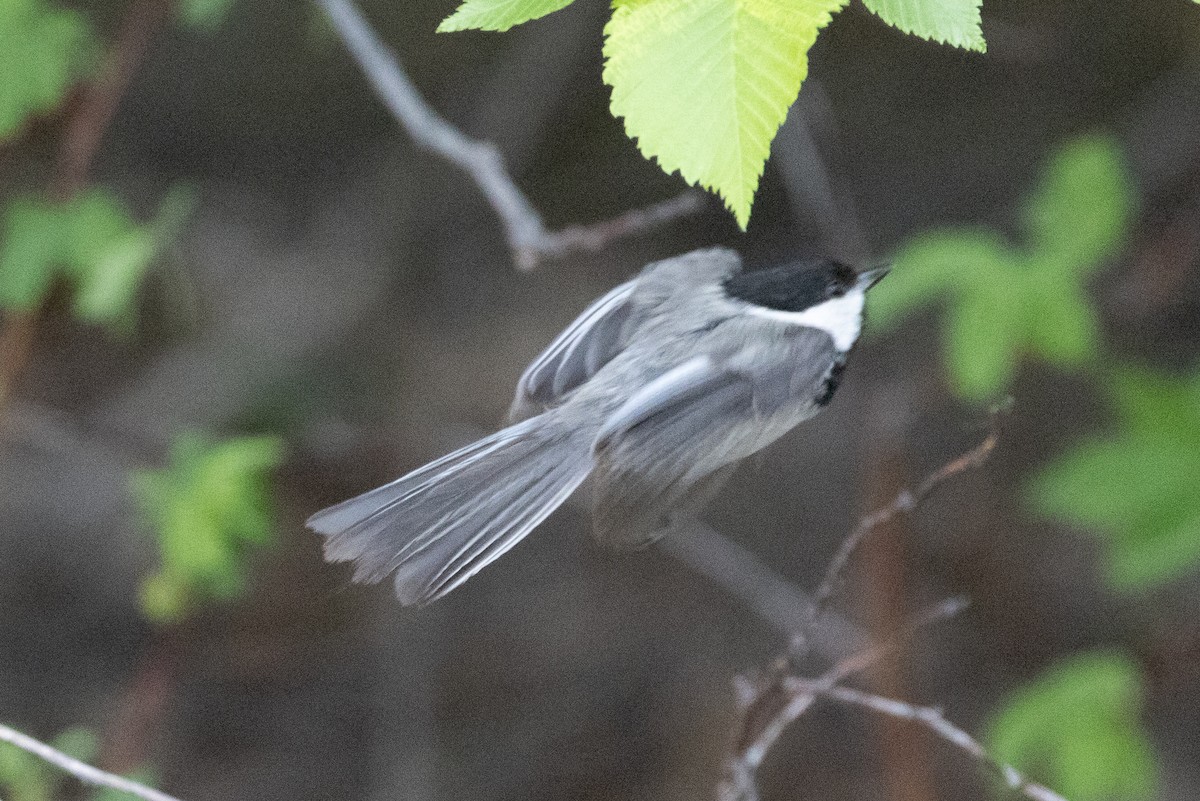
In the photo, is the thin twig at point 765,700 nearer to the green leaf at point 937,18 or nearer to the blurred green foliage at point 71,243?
the green leaf at point 937,18

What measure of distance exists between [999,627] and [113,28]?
10.7 ft

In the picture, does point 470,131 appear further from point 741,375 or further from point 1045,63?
point 741,375

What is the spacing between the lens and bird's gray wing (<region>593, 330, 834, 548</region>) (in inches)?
58.7

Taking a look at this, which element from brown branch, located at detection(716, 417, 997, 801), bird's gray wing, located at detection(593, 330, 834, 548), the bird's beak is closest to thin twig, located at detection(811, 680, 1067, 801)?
brown branch, located at detection(716, 417, 997, 801)

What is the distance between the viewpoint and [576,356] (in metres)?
1.82

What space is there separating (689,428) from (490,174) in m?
0.70

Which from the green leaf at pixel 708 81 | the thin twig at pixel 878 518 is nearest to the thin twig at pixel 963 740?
the thin twig at pixel 878 518

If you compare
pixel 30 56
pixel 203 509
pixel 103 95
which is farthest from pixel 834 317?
pixel 103 95

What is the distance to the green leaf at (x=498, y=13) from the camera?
114 centimetres

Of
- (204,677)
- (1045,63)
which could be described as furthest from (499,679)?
(1045,63)

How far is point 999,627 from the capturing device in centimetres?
394

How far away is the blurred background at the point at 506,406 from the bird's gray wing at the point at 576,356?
60.7 inches

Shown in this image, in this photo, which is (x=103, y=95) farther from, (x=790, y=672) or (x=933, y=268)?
(x=790, y=672)

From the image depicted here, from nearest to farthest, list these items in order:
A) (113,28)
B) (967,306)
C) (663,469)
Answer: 1. (663,469)
2. (967,306)
3. (113,28)
